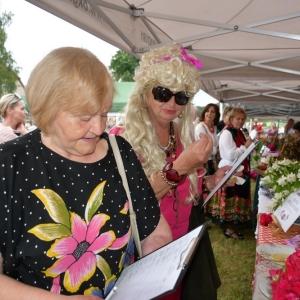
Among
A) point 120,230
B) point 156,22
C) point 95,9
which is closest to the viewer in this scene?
point 120,230

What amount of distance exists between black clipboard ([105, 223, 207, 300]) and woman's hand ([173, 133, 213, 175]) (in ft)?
1.94

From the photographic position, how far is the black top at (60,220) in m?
0.88

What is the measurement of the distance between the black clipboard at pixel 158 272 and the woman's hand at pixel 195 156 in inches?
23.3

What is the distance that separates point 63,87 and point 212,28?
3.37m

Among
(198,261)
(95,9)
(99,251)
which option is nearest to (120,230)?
(99,251)

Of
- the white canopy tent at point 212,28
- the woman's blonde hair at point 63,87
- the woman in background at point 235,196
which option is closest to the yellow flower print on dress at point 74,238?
the woman's blonde hair at point 63,87

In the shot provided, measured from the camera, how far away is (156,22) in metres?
3.70

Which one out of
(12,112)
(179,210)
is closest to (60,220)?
(179,210)

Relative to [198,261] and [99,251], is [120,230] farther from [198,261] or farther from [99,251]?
[198,261]

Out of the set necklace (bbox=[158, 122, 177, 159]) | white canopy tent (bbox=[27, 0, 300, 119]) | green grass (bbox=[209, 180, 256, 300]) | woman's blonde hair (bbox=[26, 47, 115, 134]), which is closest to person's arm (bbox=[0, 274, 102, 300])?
woman's blonde hair (bbox=[26, 47, 115, 134])

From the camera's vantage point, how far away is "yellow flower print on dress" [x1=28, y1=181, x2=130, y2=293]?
2.97ft

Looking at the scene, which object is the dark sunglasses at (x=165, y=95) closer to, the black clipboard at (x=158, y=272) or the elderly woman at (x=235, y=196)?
the black clipboard at (x=158, y=272)

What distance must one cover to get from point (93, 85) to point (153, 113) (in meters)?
0.83

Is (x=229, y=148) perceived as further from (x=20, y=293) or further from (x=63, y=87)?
(x=20, y=293)
